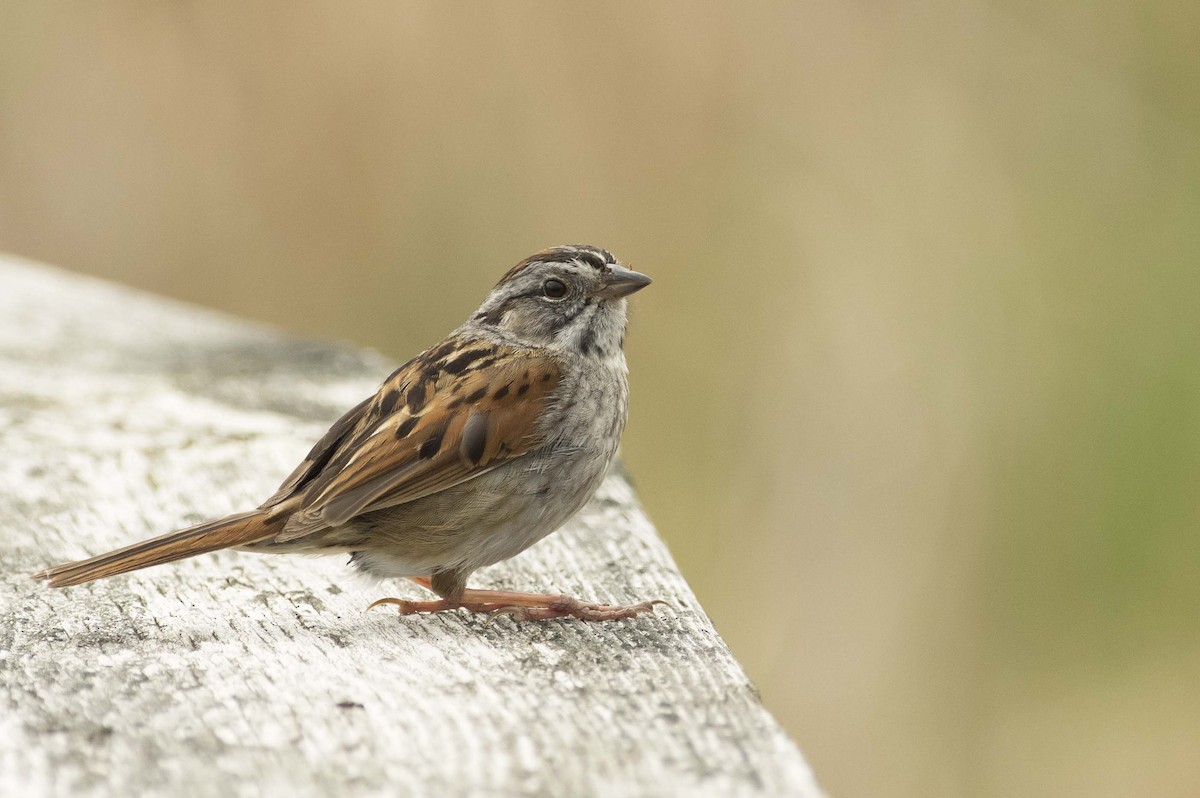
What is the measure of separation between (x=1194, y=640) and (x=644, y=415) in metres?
2.29

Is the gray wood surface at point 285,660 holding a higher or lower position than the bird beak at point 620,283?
lower

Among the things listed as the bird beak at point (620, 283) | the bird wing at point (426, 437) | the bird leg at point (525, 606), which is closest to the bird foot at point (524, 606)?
the bird leg at point (525, 606)

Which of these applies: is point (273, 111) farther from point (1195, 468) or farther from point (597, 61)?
point (1195, 468)

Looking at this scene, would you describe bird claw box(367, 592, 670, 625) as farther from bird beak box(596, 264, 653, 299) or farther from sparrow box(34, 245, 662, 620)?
bird beak box(596, 264, 653, 299)

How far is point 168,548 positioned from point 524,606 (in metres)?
0.61

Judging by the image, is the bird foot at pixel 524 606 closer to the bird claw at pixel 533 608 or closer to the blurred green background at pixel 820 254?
the bird claw at pixel 533 608

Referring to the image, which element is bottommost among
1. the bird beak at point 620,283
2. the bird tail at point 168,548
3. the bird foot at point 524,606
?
the bird tail at point 168,548

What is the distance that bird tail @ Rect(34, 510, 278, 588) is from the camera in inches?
92.6

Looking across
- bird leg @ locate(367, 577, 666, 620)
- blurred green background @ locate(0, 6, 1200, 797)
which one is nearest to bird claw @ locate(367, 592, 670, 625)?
bird leg @ locate(367, 577, 666, 620)

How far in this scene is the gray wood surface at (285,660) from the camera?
1.65 m

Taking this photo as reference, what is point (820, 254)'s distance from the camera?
5.52 meters

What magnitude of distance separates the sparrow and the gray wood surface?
0.10m

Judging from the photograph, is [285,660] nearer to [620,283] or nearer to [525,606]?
[525,606]

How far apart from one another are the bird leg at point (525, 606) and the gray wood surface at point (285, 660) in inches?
1.3
